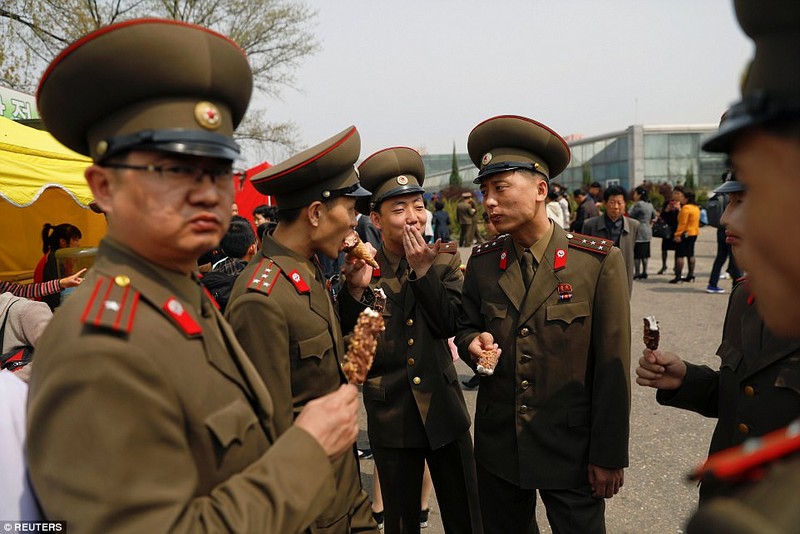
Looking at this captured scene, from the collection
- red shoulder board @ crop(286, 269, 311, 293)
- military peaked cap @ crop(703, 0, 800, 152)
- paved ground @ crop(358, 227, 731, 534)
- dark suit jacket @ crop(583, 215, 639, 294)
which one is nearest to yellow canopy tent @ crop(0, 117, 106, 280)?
red shoulder board @ crop(286, 269, 311, 293)

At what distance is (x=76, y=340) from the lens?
1172 mm

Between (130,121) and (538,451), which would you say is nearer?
(130,121)

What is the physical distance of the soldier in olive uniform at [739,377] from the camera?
6.48ft

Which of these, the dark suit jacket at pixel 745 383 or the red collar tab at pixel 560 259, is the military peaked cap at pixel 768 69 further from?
the red collar tab at pixel 560 259

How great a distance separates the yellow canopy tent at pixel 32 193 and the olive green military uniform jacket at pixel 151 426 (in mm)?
2646

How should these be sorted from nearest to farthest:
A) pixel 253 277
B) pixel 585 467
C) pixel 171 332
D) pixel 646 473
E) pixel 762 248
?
pixel 762 248 → pixel 171 332 → pixel 253 277 → pixel 585 467 → pixel 646 473

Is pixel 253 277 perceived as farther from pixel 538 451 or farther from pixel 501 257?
pixel 538 451

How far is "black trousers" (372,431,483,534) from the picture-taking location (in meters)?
3.20

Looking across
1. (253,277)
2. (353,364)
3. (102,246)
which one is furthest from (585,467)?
(102,246)

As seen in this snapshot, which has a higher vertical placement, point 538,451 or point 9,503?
point 9,503

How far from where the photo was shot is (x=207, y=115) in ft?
4.78

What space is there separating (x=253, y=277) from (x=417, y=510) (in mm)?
1779

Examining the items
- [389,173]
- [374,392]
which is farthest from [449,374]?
[389,173]

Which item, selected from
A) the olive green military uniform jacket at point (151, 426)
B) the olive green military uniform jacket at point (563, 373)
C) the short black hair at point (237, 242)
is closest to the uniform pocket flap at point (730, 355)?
the olive green military uniform jacket at point (563, 373)
